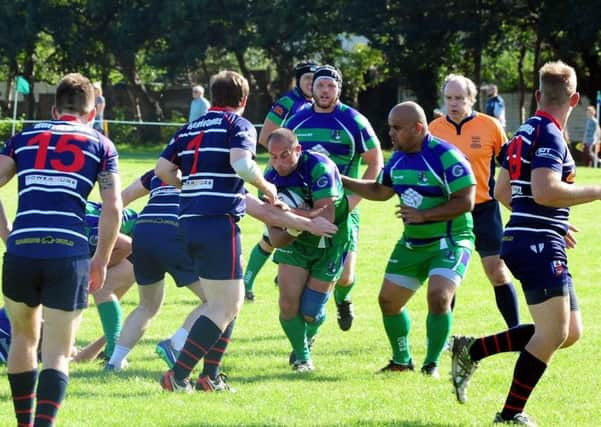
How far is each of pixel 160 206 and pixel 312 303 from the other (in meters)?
1.24

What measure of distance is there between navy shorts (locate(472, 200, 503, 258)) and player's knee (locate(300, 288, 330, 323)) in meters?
1.71

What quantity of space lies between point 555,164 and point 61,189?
2466mm

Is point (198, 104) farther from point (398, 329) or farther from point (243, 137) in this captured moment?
point (243, 137)

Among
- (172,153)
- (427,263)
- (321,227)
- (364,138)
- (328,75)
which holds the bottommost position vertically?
(427,263)

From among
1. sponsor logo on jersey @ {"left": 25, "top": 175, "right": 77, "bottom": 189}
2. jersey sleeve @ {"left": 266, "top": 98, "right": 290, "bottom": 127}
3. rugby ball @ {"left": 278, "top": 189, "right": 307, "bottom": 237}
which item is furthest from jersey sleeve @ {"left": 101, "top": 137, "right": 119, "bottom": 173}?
jersey sleeve @ {"left": 266, "top": 98, "right": 290, "bottom": 127}

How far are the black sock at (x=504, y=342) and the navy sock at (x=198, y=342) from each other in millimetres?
1539

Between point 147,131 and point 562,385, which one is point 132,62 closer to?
point 147,131

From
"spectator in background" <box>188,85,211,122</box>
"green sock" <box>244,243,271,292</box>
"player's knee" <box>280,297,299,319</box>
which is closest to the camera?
"player's knee" <box>280,297,299,319</box>

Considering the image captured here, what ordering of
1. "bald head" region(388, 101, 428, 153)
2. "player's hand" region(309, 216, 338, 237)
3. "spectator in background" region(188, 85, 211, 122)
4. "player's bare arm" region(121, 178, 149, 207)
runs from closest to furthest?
"player's hand" region(309, 216, 338, 237) → "bald head" region(388, 101, 428, 153) → "player's bare arm" region(121, 178, 149, 207) → "spectator in background" region(188, 85, 211, 122)

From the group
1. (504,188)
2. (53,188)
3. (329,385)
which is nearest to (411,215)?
(504,188)

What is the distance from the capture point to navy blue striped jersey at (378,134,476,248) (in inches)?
285

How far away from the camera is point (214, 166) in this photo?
21.5 feet

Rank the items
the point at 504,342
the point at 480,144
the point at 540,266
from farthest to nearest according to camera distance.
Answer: the point at 480,144
the point at 504,342
the point at 540,266

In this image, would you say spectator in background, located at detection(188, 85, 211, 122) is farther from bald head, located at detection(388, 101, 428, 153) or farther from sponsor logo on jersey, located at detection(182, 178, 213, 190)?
sponsor logo on jersey, located at detection(182, 178, 213, 190)
